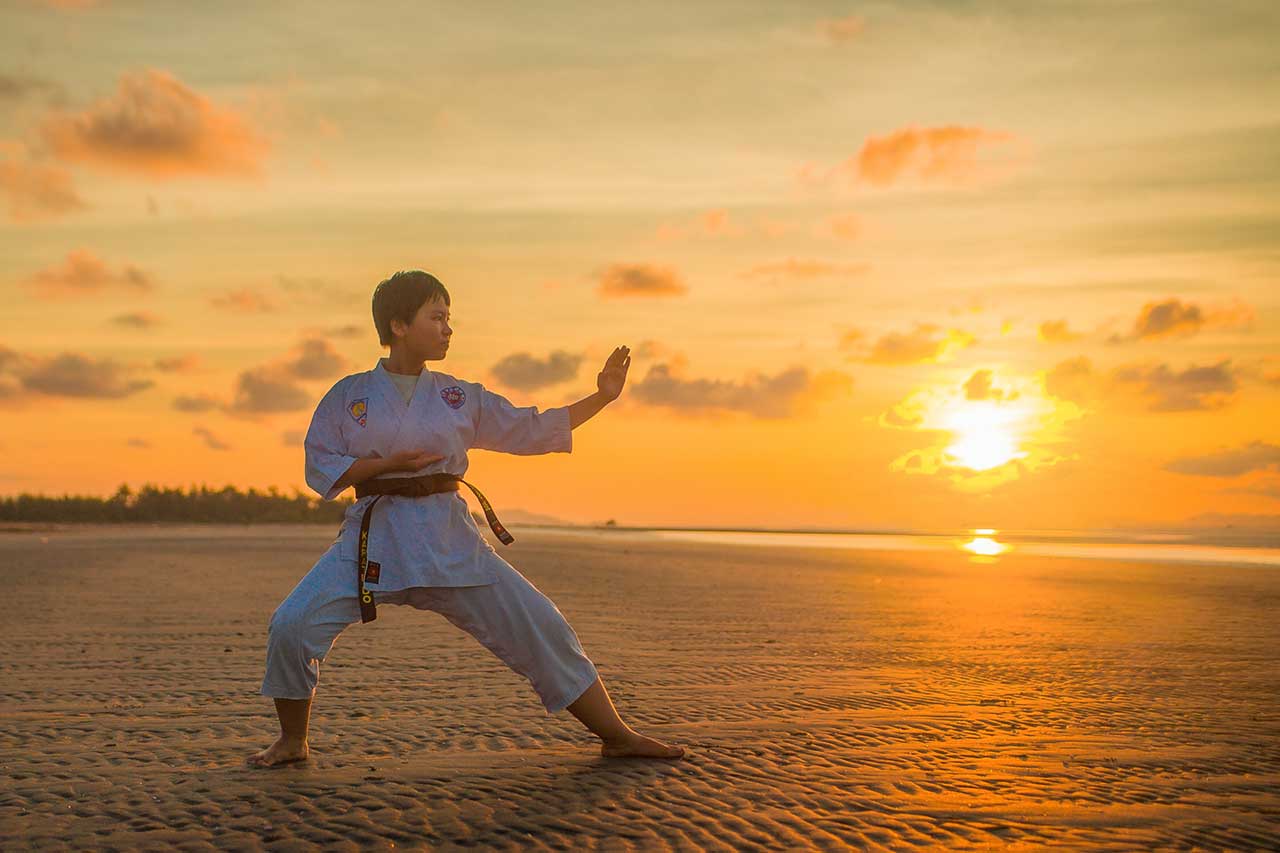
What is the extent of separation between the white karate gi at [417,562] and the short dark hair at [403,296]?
0.72 ft

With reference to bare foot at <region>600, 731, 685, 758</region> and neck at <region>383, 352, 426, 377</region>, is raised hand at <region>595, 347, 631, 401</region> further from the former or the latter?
bare foot at <region>600, 731, 685, 758</region>

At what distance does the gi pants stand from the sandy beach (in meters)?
0.35

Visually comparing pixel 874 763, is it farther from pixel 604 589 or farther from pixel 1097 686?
pixel 604 589

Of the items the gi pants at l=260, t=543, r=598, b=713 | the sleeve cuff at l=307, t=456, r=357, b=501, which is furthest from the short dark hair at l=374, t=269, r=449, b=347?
the gi pants at l=260, t=543, r=598, b=713

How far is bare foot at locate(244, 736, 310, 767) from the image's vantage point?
15.9ft

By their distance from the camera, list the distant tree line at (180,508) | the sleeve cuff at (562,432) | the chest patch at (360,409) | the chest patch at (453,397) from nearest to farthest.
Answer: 1. the chest patch at (360,409)
2. the chest patch at (453,397)
3. the sleeve cuff at (562,432)
4. the distant tree line at (180,508)

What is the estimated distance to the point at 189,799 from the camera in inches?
169

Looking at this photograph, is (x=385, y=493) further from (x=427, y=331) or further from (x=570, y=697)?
(x=570, y=697)

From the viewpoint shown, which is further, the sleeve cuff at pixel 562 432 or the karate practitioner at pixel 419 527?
the sleeve cuff at pixel 562 432

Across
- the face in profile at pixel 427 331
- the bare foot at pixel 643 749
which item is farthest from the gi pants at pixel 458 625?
the face in profile at pixel 427 331

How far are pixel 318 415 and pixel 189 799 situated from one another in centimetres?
167

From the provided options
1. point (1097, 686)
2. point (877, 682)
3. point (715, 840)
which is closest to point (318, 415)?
point (715, 840)

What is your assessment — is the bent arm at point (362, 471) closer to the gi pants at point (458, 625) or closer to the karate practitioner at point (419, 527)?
the karate practitioner at point (419, 527)

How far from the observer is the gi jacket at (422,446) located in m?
4.89
